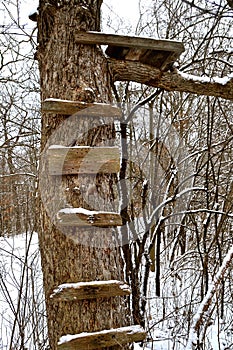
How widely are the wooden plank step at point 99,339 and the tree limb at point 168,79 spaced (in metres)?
1.67

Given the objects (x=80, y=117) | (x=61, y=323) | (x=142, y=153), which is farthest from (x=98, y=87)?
(x=142, y=153)

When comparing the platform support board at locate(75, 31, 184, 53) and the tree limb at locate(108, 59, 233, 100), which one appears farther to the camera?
the tree limb at locate(108, 59, 233, 100)

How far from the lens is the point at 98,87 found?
8.01 ft

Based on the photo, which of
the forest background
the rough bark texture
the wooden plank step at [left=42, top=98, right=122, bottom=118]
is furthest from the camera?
the forest background

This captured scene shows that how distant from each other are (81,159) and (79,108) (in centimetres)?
33

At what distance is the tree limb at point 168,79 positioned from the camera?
2.61m

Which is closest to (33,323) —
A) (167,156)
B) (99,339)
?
(99,339)

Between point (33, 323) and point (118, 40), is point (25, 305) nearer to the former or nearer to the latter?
point (33, 323)

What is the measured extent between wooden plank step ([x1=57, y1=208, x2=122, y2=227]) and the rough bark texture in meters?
0.06

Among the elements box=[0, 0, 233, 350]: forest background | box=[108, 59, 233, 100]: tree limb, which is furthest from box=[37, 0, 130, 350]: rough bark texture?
box=[0, 0, 233, 350]: forest background

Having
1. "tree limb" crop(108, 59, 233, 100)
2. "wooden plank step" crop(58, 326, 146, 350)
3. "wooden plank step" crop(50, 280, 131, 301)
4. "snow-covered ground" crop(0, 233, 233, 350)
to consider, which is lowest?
"snow-covered ground" crop(0, 233, 233, 350)

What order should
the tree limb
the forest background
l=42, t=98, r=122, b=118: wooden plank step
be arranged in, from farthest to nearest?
the forest background
the tree limb
l=42, t=98, r=122, b=118: wooden plank step

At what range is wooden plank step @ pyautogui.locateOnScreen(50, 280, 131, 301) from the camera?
6.63 ft

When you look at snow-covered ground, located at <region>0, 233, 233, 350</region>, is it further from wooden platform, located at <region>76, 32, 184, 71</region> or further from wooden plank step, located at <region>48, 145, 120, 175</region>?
wooden platform, located at <region>76, 32, 184, 71</region>
